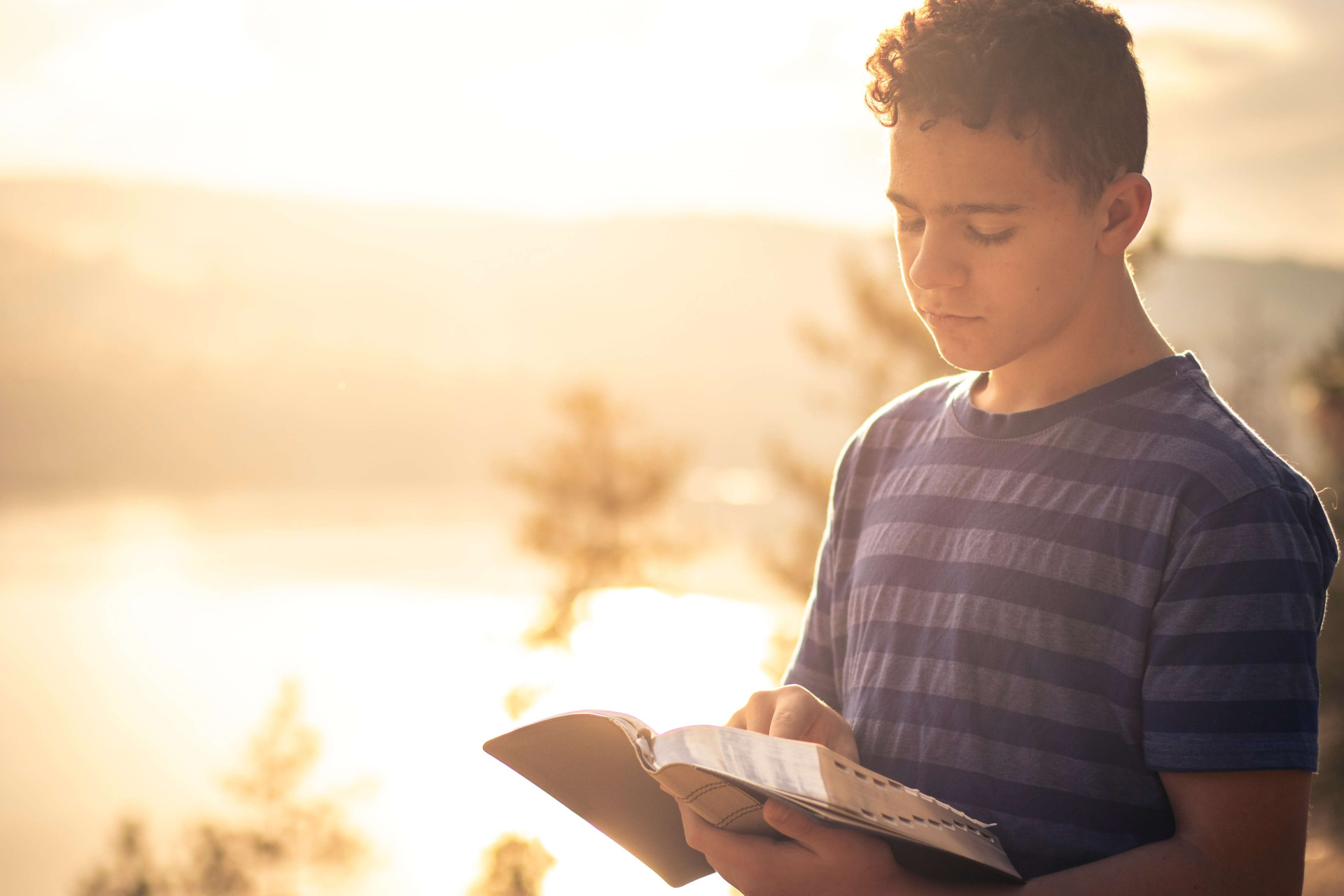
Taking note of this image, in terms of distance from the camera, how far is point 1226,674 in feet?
2.04

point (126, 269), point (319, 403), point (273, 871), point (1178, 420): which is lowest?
point (273, 871)

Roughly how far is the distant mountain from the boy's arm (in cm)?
544

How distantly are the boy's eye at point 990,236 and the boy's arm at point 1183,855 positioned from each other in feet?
1.32

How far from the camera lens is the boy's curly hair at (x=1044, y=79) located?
721mm

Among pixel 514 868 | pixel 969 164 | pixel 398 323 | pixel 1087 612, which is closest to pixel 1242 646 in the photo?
pixel 1087 612

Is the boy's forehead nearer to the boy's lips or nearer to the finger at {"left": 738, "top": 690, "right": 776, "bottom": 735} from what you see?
the boy's lips

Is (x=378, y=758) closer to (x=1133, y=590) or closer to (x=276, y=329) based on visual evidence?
(x=276, y=329)

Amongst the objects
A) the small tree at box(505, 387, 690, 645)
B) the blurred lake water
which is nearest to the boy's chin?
the blurred lake water

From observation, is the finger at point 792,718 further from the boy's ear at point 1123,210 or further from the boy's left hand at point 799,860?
the boy's ear at point 1123,210

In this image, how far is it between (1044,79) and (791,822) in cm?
58

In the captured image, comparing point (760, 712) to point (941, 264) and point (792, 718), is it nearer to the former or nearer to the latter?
point (792, 718)

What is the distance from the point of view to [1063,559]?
0.74 meters

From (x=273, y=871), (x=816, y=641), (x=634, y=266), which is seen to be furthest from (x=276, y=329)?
(x=816, y=641)

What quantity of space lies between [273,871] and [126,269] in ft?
18.2
